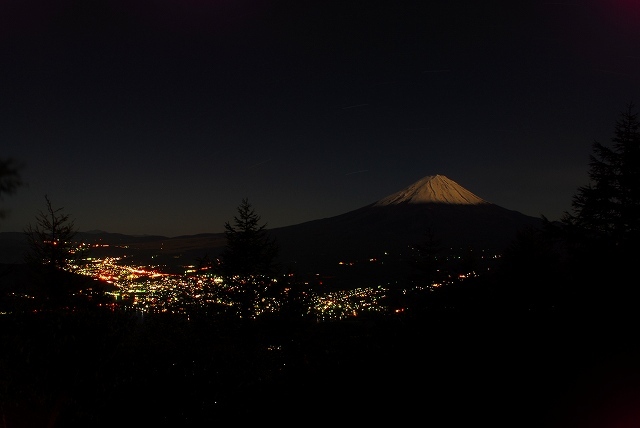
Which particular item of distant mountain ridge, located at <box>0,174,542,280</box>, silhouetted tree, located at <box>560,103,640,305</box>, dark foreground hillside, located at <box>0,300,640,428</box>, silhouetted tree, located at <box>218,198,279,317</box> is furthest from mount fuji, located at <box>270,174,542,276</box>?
dark foreground hillside, located at <box>0,300,640,428</box>

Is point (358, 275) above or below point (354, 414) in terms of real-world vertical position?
below

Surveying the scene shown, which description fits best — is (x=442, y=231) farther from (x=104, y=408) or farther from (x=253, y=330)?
(x=104, y=408)

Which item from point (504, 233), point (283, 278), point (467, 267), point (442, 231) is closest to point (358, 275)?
point (467, 267)

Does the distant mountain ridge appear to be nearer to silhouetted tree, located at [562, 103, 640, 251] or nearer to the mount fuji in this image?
the mount fuji

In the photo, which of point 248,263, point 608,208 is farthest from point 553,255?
point 248,263

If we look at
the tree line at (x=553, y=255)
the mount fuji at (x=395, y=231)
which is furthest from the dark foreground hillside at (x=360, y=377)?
the mount fuji at (x=395, y=231)

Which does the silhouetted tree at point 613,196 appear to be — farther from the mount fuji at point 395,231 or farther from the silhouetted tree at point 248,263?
the mount fuji at point 395,231

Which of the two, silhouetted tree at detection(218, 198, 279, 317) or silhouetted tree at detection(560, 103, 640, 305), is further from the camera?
silhouetted tree at detection(218, 198, 279, 317)
